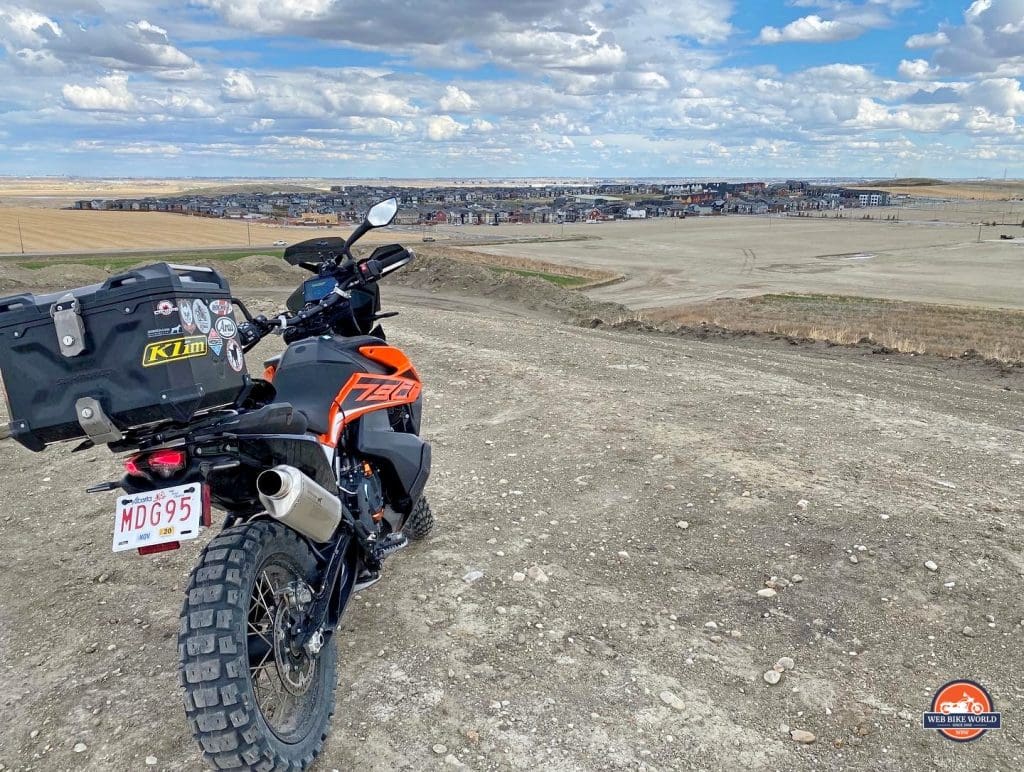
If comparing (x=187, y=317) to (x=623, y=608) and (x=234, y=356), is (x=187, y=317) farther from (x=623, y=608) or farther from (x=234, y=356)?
(x=623, y=608)

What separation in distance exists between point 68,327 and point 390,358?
1.75 m

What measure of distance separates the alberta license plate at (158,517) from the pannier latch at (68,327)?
603 mm

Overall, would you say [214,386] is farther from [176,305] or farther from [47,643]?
[47,643]

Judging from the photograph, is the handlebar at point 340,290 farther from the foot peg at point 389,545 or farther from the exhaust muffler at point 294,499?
the foot peg at point 389,545

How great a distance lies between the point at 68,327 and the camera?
2633 millimetres

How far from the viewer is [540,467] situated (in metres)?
6.71

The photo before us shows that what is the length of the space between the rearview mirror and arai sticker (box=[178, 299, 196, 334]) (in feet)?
5.59

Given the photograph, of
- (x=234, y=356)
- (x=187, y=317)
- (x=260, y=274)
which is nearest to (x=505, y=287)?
(x=260, y=274)

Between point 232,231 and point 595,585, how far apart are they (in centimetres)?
7670

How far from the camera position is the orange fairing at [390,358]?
404 centimetres

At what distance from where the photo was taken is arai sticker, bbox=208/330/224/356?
9.51 ft

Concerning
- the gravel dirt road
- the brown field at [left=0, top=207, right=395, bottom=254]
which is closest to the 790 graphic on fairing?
the gravel dirt road

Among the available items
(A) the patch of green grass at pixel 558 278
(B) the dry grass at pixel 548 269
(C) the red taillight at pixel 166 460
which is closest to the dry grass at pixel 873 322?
(A) the patch of green grass at pixel 558 278

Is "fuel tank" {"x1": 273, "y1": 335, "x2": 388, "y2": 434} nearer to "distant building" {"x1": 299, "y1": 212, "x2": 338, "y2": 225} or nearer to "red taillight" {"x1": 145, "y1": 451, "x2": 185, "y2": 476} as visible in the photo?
"red taillight" {"x1": 145, "y1": 451, "x2": 185, "y2": 476}
